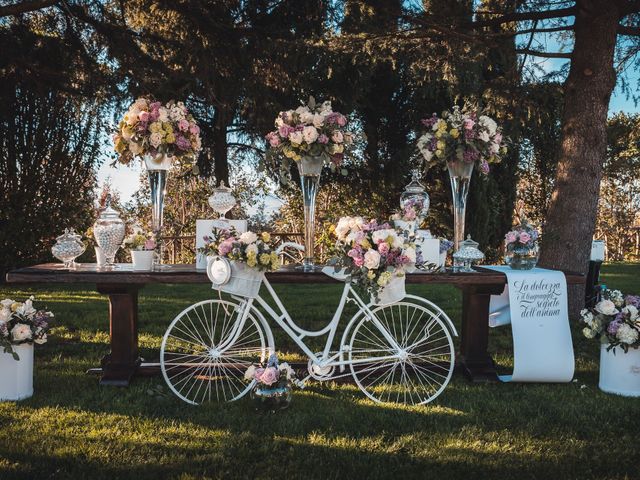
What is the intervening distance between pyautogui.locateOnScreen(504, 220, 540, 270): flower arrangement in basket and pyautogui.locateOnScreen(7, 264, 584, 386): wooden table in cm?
24

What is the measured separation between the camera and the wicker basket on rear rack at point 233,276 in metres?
3.50

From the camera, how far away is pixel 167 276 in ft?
12.3

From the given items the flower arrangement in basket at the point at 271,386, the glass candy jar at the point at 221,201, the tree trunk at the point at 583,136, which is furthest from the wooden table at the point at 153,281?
the tree trunk at the point at 583,136

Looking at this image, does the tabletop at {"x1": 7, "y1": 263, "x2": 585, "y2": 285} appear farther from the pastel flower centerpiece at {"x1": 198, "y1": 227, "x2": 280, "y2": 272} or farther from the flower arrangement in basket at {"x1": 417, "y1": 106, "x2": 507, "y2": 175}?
the flower arrangement in basket at {"x1": 417, "y1": 106, "x2": 507, "y2": 175}

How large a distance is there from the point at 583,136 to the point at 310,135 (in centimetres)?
363

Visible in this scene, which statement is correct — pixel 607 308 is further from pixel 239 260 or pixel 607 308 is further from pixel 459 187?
pixel 239 260

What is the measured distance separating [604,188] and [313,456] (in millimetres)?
14797

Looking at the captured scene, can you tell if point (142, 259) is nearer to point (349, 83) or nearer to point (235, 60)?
point (235, 60)

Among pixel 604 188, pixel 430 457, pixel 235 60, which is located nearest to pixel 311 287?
pixel 235 60

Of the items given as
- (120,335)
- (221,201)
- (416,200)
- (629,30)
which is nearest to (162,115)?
(221,201)

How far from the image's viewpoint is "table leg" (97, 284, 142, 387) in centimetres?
401

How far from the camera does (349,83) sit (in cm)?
1109

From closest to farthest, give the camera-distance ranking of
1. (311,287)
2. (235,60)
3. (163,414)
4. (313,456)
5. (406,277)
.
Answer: (313,456), (163,414), (406,277), (235,60), (311,287)

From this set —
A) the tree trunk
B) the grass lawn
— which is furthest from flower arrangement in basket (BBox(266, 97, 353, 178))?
the tree trunk
